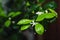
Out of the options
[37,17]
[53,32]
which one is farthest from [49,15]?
[53,32]

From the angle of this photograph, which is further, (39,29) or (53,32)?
(53,32)

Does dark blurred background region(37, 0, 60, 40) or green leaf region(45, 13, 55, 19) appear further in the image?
dark blurred background region(37, 0, 60, 40)

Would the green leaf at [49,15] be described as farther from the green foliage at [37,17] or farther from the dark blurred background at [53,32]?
the dark blurred background at [53,32]

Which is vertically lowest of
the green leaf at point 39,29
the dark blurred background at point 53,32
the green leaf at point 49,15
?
the dark blurred background at point 53,32

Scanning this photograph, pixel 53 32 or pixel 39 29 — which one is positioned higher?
pixel 39 29

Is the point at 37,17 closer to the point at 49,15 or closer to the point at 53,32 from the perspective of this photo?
the point at 49,15

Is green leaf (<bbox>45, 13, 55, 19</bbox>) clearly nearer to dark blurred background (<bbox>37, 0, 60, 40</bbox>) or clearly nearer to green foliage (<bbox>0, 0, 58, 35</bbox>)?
green foliage (<bbox>0, 0, 58, 35</bbox>)

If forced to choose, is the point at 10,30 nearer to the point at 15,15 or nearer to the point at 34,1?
the point at 15,15

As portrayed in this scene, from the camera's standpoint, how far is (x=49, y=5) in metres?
1.18

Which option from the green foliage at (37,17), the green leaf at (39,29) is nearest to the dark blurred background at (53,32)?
the green foliage at (37,17)

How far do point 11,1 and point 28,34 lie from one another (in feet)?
1.33

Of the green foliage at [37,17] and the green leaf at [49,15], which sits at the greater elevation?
the green leaf at [49,15]

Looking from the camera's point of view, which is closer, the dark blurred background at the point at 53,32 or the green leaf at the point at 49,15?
the green leaf at the point at 49,15

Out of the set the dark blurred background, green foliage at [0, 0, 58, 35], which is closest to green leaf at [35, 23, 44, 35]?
green foliage at [0, 0, 58, 35]
